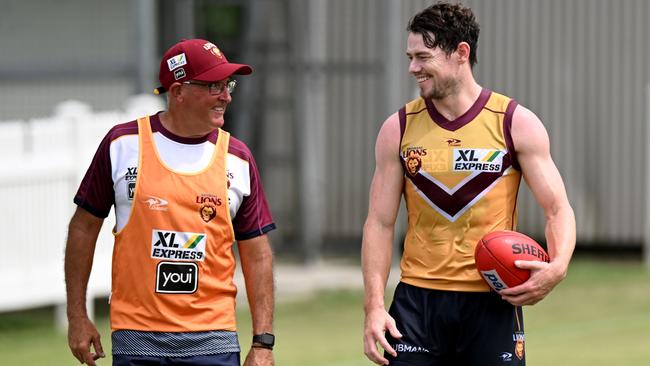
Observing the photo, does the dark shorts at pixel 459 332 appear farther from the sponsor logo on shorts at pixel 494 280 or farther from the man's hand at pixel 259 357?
the man's hand at pixel 259 357

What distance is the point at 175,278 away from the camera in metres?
6.33

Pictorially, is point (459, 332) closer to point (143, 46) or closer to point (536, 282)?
point (536, 282)

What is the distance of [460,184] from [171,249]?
50.0 inches

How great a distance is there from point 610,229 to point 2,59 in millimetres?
7754

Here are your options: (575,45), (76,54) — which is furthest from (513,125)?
(575,45)

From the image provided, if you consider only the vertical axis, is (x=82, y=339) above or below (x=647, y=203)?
above

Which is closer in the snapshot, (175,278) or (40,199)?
(175,278)

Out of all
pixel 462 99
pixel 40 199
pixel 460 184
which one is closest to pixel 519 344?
pixel 460 184

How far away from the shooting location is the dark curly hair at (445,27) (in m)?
6.63

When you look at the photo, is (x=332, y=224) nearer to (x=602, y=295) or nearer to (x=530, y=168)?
(x=602, y=295)

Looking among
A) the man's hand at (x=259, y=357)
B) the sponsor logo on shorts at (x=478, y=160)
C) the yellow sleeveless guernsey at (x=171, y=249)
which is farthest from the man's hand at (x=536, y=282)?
the yellow sleeveless guernsey at (x=171, y=249)

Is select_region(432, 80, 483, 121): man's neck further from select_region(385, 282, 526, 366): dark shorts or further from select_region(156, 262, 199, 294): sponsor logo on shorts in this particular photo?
select_region(156, 262, 199, 294): sponsor logo on shorts

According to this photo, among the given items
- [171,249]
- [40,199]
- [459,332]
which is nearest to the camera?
[171,249]

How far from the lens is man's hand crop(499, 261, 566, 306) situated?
646 cm
